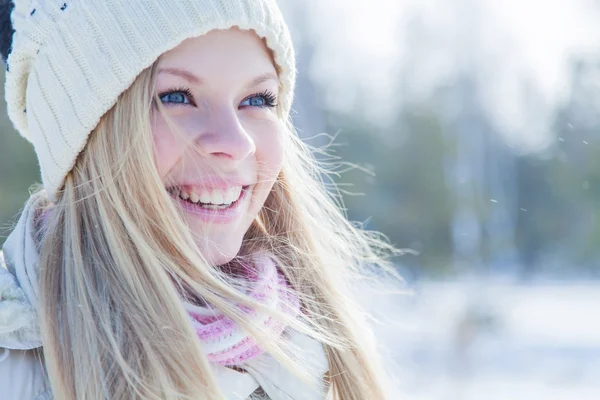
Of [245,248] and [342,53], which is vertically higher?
[342,53]

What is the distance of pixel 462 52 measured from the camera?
19688 millimetres

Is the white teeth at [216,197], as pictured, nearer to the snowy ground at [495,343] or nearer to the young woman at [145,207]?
the young woman at [145,207]

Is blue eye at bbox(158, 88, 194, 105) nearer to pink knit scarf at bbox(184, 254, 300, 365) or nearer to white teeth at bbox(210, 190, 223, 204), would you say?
white teeth at bbox(210, 190, 223, 204)

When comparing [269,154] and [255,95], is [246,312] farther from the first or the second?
[255,95]

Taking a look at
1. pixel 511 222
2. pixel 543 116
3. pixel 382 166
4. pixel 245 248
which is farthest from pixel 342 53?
pixel 245 248

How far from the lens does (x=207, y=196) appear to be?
65.0 inches

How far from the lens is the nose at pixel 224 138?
5.22 feet

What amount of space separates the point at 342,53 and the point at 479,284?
5.55m

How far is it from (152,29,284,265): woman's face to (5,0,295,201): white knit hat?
0.15 feet

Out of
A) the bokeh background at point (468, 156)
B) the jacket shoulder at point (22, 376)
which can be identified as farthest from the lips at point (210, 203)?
the bokeh background at point (468, 156)

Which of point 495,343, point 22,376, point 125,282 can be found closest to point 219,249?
point 125,282

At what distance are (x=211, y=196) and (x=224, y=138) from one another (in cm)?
14

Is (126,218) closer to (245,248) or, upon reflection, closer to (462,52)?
(245,248)

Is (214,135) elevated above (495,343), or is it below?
below
